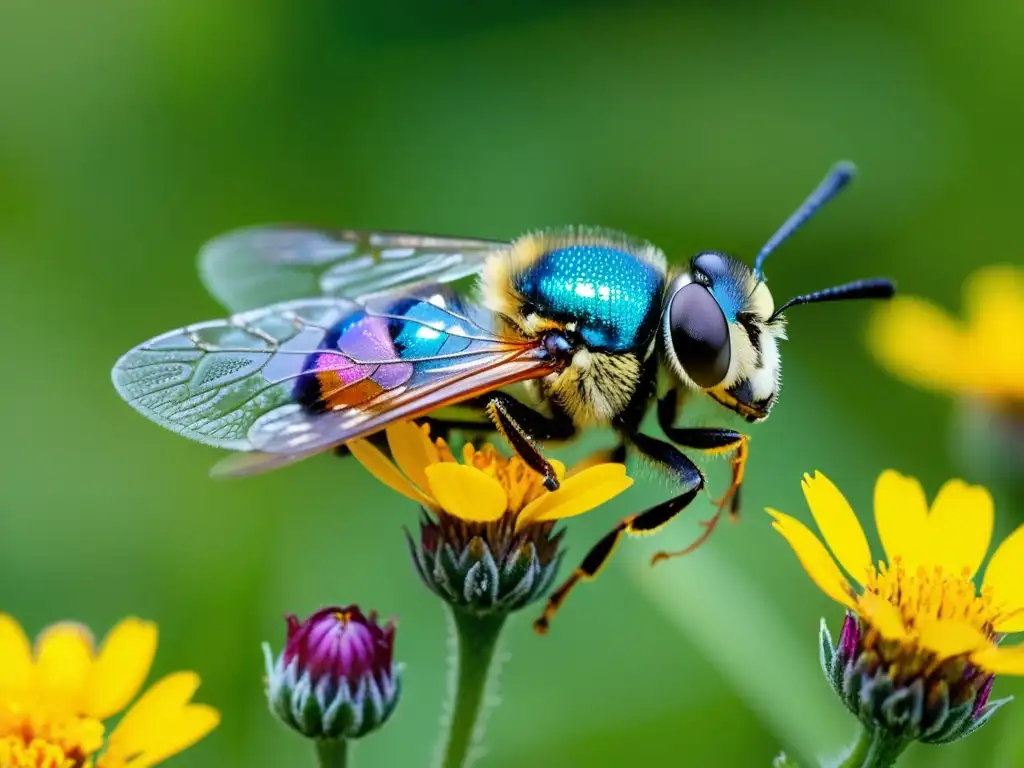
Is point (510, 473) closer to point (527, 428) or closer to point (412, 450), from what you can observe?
point (527, 428)

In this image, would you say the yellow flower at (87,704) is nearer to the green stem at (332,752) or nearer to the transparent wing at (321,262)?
the green stem at (332,752)

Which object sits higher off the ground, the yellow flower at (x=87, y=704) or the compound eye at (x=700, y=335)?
the compound eye at (x=700, y=335)

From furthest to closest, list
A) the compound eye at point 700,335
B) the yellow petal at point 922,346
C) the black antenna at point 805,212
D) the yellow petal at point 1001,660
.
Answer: the yellow petal at point 922,346 < the black antenna at point 805,212 < the compound eye at point 700,335 < the yellow petal at point 1001,660

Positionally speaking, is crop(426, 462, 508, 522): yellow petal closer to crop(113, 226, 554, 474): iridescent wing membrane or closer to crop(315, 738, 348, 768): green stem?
crop(113, 226, 554, 474): iridescent wing membrane

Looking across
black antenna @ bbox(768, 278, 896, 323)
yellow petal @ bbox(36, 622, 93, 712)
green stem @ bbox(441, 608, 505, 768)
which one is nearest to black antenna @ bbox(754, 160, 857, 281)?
black antenna @ bbox(768, 278, 896, 323)

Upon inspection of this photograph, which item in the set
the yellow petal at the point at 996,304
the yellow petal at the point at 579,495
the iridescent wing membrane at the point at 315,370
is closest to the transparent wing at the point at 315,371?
the iridescent wing membrane at the point at 315,370

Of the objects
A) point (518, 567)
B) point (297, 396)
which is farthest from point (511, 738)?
point (297, 396)
